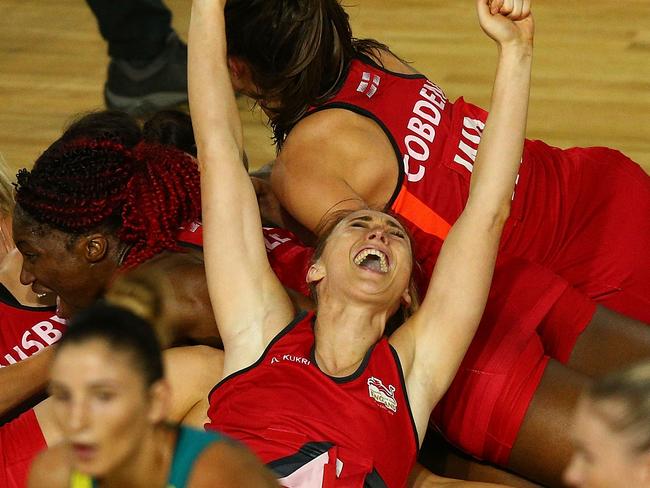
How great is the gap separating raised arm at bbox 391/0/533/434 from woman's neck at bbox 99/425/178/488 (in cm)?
76

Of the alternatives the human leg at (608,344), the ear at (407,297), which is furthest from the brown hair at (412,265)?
the human leg at (608,344)

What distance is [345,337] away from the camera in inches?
80.4

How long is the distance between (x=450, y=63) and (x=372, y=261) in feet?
8.00

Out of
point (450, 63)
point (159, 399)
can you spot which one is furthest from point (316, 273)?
point (450, 63)

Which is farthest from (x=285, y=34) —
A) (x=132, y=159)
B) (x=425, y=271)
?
(x=425, y=271)

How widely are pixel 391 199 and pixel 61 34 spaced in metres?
2.88

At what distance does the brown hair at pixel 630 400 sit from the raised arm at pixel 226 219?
79cm

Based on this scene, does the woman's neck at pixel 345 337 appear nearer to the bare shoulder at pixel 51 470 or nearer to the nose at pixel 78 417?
the bare shoulder at pixel 51 470

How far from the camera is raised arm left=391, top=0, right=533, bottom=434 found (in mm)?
2029

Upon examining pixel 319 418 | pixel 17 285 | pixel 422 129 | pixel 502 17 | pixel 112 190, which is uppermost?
pixel 502 17

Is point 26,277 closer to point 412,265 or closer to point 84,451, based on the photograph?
point 412,265

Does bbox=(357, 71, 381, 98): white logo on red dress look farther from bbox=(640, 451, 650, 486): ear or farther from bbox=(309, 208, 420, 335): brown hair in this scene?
bbox=(640, 451, 650, 486): ear

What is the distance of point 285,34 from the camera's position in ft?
7.31

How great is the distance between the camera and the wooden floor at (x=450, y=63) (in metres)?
3.90
